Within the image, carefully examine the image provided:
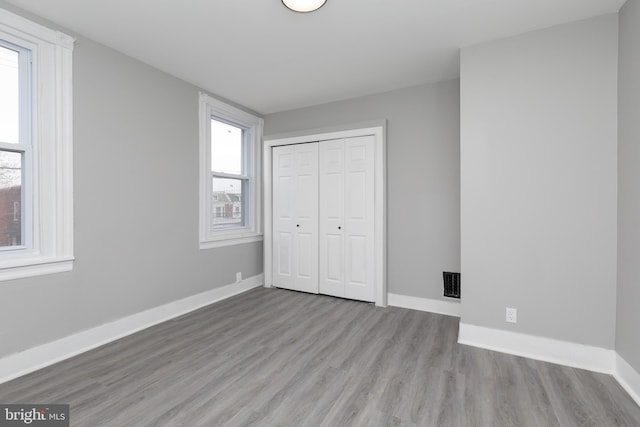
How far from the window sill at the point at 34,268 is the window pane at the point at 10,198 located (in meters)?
0.21

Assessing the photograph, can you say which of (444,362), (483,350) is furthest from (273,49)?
(483,350)

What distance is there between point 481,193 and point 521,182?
0.29 metres

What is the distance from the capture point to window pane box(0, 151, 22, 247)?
7.01 ft

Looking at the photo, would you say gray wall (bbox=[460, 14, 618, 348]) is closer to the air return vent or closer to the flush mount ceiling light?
the air return vent

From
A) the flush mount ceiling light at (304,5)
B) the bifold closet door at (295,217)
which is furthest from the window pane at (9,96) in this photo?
the bifold closet door at (295,217)

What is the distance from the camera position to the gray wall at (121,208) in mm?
2291

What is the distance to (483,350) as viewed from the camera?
8.15 ft

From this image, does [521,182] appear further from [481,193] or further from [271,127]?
[271,127]

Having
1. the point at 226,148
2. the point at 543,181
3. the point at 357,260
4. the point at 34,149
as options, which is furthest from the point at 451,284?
the point at 34,149

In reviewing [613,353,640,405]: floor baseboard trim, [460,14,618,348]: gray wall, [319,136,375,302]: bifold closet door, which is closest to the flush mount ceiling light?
[460,14,618,348]: gray wall

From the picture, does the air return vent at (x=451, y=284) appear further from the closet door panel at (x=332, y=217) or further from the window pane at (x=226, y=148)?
the window pane at (x=226, y=148)

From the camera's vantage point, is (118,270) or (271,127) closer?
(118,270)

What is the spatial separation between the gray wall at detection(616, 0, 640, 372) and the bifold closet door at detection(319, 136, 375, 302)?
7.02 feet

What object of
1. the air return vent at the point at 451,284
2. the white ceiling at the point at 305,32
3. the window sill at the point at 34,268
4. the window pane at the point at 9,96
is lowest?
the air return vent at the point at 451,284
